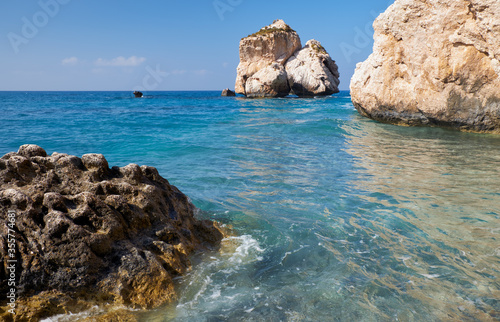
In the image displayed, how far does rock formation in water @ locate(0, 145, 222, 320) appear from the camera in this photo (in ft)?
9.83

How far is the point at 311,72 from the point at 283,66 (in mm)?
4773

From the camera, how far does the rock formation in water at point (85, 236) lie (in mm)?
2996

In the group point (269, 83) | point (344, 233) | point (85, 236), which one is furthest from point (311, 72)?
point (85, 236)

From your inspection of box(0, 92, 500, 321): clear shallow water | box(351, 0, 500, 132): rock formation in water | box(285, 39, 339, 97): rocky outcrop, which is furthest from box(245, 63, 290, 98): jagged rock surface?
box(0, 92, 500, 321): clear shallow water

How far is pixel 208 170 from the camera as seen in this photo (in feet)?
28.2

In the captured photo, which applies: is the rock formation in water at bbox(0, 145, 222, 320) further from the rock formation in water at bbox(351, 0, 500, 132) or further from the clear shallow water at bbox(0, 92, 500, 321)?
the rock formation in water at bbox(351, 0, 500, 132)

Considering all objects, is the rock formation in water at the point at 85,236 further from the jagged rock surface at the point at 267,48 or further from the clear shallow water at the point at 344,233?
the jagged rock surface at the point at 267,48

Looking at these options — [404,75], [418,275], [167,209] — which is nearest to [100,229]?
[167,209]

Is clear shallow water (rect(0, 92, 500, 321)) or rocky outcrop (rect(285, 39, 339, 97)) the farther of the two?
rocky outcrop (rect(285, 39, 339, 97))

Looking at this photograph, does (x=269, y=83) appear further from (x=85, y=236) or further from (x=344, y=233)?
(x=85, y=236)

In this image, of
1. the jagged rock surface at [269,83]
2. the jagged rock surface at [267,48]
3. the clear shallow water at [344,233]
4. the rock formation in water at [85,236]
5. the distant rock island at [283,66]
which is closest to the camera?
the rock formation in water at [85,236]

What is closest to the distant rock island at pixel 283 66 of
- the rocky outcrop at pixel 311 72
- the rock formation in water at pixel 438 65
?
the rocky outcrop at pixel 311 72

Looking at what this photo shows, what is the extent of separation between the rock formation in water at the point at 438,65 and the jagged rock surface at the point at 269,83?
113ft

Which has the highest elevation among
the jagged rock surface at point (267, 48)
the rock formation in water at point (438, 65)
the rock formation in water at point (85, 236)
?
the jagged rock surface at point (267, 48)
